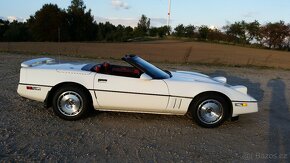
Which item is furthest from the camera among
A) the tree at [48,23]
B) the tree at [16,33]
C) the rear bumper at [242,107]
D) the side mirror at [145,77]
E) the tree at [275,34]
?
the tree at [48,23]

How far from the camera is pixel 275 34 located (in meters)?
73.2

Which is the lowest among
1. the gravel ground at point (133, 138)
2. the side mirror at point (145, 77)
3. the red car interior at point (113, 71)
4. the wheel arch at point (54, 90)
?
the gravel ground at point (133, 138)

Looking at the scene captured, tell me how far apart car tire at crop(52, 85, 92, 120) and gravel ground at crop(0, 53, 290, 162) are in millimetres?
149

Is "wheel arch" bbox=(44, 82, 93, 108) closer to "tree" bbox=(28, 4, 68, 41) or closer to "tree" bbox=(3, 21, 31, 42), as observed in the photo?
"tree" bbox=(3, 21, 31, 42)

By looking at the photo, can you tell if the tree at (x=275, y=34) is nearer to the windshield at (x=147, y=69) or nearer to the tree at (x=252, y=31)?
the tree at (x=252, y=31)

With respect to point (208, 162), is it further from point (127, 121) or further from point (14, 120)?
point (14, 120)

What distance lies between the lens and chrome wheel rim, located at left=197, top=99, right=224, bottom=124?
5.30 m

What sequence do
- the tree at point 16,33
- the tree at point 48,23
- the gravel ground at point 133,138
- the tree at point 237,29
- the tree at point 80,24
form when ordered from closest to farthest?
the gravel ground at point 133,138 < the tree at point 16,33 < the tree at point 48,23 < the tree at point 80,24 < the tree at point 237,29

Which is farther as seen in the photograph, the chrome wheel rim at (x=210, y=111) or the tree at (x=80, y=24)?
the tree at (x=80, y=24)

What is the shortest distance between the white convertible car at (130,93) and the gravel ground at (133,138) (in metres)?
0.27

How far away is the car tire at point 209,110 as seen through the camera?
528 centimetres

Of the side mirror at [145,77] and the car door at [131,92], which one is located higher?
the side mirror at [145,77]

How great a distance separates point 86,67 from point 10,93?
2.60m

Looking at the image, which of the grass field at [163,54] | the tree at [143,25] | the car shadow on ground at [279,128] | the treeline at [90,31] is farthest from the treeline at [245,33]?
the car shadow on ground at [279,128]
